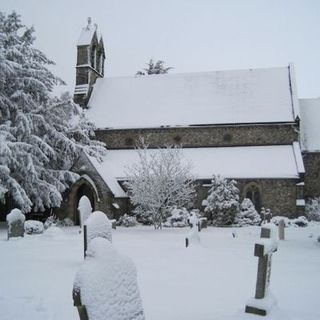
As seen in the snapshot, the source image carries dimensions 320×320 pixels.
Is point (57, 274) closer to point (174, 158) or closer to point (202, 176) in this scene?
point (174, 158)

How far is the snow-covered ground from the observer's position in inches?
241

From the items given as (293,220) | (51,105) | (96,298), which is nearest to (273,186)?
(293,220)

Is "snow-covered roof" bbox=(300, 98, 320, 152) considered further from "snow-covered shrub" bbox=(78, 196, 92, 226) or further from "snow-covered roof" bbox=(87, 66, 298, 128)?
"snow-covered shrub" bbox=(78, 196, 92, 226)

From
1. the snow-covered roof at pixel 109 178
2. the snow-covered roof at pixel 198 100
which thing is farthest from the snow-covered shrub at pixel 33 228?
the snow-covered roof at pixel 198 100

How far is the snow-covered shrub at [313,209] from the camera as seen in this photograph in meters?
25.9

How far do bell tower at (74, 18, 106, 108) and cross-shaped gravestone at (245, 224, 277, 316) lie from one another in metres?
27.3

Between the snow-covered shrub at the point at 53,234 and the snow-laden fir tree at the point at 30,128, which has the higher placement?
the snow-laden fir tree at the point at 30,128

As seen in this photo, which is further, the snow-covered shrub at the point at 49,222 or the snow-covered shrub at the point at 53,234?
the snow-covered shrub at the point at 49,222

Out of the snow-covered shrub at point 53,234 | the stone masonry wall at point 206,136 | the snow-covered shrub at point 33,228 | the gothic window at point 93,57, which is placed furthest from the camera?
the gothic window at point 93,57

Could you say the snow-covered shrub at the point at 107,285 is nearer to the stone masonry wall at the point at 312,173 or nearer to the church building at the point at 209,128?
the church building at the point at 209,128

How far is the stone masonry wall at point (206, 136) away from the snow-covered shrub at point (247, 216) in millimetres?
6211

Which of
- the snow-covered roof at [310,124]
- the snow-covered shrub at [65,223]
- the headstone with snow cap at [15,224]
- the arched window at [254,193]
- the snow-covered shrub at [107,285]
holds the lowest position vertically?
the snow-covered shrub at [65,223]

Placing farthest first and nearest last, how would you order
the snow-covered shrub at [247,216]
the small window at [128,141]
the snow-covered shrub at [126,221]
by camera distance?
1. the small window at [128,141]
2. the snow-covered shrub at [126,221]
3. the snow-covered shrub at [247,216]

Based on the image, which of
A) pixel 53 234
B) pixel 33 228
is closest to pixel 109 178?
pixel 33 228
